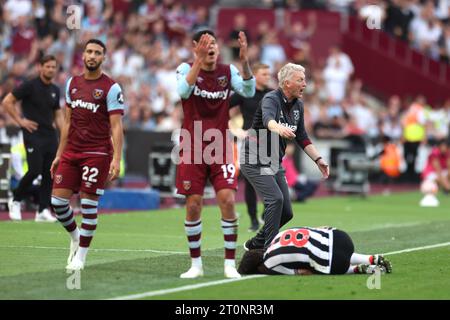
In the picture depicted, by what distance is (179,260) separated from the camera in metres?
13.6

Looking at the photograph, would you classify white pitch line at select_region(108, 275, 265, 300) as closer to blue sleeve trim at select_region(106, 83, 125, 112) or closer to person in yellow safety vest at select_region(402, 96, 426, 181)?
blue sleeve trim at select_region(106, 83, 125, 112)

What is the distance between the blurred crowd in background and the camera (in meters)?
27.7

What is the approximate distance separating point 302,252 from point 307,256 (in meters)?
0.07

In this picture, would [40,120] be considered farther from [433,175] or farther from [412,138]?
[412,138]

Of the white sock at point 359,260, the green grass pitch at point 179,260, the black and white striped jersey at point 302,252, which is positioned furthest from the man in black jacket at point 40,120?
the white sock at point 359,260

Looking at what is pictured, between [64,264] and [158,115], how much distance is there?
1608cm

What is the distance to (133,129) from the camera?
93.0 ft

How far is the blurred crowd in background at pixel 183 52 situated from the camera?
90.8ft

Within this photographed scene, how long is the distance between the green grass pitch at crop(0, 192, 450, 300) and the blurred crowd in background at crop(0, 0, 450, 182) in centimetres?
710

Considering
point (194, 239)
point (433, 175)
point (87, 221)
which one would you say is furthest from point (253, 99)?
point (433, 175)

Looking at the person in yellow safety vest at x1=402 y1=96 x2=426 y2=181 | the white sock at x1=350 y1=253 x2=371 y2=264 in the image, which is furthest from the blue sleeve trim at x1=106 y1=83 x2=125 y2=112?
the person in yellow safety vest at x1=402 y1=96 x2=426 y2=181

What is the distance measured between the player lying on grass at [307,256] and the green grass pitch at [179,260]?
0.18 metres

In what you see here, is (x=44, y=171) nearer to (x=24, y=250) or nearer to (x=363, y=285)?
(x=24, y=250)
